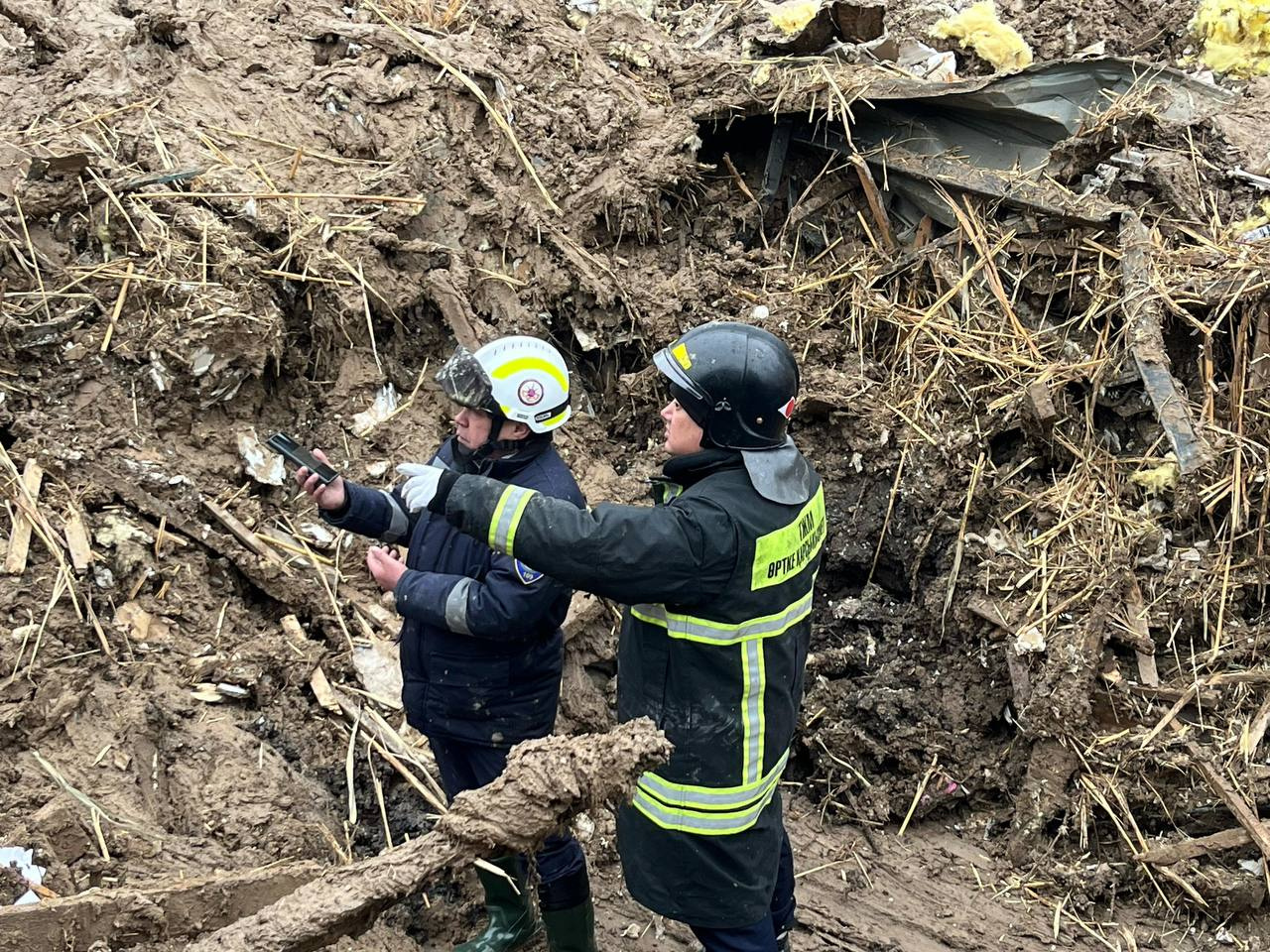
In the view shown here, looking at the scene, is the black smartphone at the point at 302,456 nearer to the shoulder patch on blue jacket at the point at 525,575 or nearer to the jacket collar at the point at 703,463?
the shoulder patch on blue jacket at the point at 525,575

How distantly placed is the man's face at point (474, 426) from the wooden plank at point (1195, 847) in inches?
131

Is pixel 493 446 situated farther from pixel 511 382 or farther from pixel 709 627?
pixel 709 627

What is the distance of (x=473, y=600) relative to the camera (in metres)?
3.30

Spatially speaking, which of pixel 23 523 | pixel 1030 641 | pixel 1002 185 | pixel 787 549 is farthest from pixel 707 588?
pixel 1002 185

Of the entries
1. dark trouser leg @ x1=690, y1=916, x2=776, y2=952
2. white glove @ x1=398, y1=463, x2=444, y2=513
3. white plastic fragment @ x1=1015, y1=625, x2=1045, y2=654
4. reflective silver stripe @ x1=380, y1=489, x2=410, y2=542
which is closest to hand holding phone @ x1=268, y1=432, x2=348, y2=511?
reflective silver stripe @ x1=380, y1=489, x2=410, y2=542

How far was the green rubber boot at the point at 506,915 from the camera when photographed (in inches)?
151

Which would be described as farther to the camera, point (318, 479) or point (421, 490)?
point (318, 479)

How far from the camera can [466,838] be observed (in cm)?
255

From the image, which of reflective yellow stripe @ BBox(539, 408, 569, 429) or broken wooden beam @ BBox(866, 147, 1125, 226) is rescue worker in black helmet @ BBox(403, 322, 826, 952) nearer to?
reflective yellow stripe @ BBox(539, 408, 569, 429)

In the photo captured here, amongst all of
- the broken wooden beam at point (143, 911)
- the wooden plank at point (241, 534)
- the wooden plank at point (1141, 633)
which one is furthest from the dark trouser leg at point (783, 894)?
the wooden plank at point (241, 534)

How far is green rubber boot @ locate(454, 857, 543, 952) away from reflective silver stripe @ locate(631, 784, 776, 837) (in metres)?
0.83

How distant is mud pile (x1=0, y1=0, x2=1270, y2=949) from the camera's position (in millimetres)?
4309

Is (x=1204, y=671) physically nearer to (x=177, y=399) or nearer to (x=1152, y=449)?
(x=1152, y=449)

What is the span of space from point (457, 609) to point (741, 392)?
1.10m
